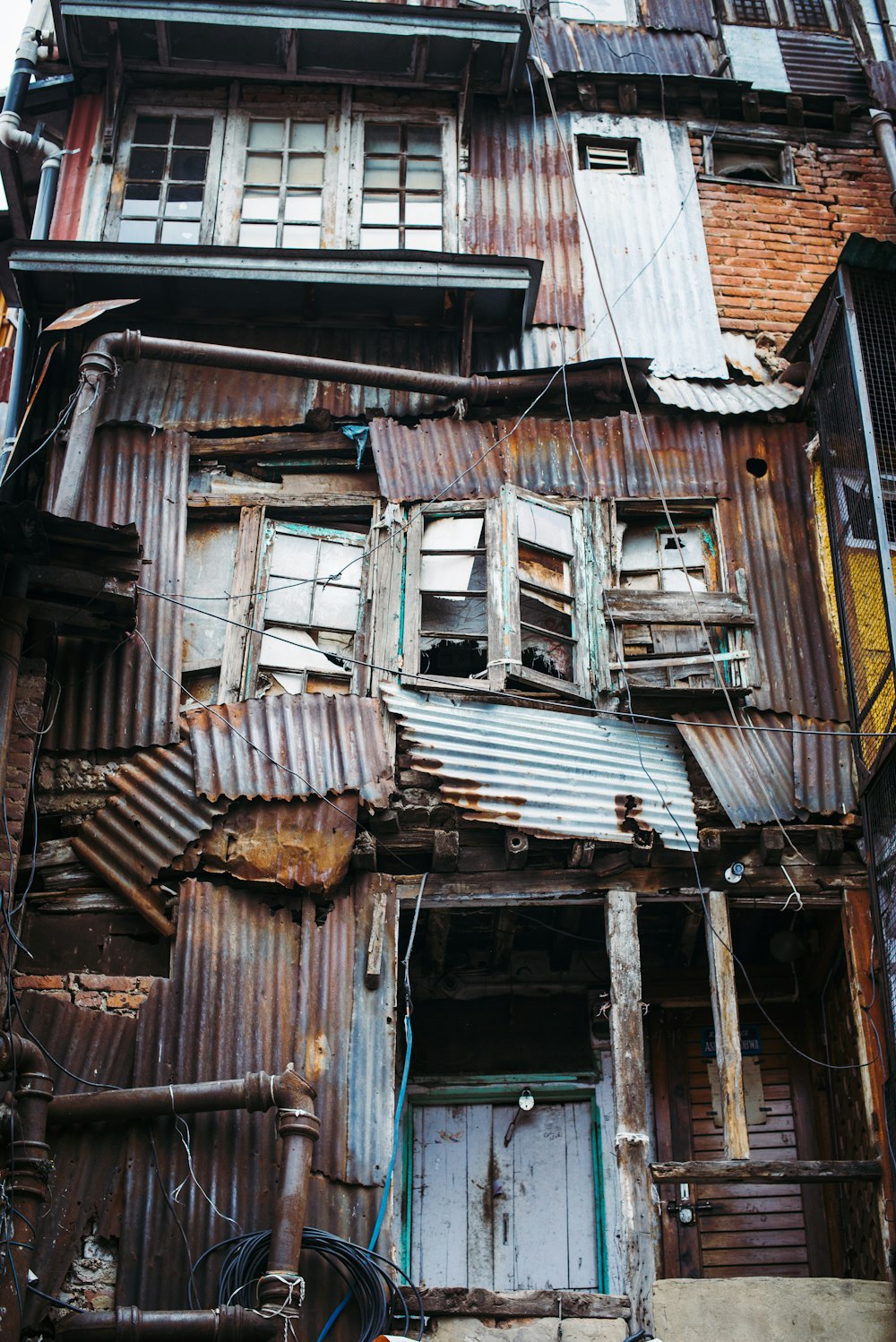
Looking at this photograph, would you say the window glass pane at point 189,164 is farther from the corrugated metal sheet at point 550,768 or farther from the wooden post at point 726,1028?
the wooden post at point 726,1028

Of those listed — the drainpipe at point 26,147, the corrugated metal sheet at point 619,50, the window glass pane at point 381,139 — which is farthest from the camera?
the corrugated metal sheet at point 619,50

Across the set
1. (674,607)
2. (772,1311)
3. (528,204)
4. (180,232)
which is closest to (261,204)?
(180,232)

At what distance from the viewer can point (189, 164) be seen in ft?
42.4

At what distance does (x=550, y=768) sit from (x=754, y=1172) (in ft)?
9.84

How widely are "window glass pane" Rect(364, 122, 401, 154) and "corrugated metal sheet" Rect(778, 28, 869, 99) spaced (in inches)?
164

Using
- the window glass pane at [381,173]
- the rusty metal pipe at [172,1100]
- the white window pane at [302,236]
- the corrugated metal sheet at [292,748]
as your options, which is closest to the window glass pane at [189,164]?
the white window pane at [302,236]

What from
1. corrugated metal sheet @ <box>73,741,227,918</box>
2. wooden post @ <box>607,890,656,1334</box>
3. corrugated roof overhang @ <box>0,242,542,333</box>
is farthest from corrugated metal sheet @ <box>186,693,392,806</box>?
corrugated roof overhang @ <box>0,242,542,333</box>

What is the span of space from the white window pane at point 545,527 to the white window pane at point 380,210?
3.44 meters

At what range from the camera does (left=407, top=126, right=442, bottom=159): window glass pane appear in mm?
13234

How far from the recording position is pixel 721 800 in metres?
9.87

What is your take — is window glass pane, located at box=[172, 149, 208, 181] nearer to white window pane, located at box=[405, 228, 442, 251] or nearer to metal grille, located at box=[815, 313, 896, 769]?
white window pane, located at box=[405, 228, 442, 251]

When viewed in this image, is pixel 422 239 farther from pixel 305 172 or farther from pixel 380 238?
pixel 305 172

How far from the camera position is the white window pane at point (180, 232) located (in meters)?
12.5

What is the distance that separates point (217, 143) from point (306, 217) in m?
1.18
